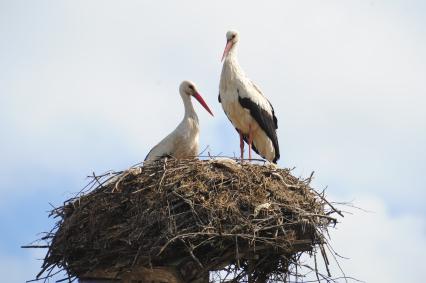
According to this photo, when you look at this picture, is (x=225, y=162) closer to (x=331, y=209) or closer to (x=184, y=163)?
(x=184, y=163)

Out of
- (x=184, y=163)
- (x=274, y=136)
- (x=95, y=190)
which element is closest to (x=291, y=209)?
(x=184, y=163)

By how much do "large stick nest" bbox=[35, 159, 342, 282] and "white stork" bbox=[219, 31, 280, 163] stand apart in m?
2.22

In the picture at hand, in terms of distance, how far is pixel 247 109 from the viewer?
10.8 meters

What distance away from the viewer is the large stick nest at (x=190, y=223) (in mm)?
7867

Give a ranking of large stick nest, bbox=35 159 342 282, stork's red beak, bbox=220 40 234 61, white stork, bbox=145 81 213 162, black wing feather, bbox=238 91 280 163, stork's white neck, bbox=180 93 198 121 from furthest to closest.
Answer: stork's red beak, bbox=220 40 234 61 → black wing feather, bbox=238 91 280 163 → stork's white neck, bbox=180 93 198 121 → white stork, bbox=145 81 213 162 → large stick nest, bbox=35 159 342 282

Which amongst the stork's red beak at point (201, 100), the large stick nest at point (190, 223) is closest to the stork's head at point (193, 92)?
the stork's red beak at point (201, 100)

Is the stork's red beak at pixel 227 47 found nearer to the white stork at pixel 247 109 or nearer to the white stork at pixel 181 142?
the white stork at pixel 247 109

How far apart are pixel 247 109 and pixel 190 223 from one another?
3.16 meters

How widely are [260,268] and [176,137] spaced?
2.25 meters

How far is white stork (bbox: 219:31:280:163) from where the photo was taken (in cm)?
1084

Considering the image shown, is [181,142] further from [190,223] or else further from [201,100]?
[190,223]

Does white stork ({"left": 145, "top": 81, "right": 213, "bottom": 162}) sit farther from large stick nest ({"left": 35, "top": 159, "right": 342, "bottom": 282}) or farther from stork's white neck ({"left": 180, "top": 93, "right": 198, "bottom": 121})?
large stick nest ({"left": 35, "top": 159, "right": 342, "bottom": 282})

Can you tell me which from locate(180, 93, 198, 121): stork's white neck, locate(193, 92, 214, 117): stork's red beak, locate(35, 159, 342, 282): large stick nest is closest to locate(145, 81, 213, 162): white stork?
locate(180, 93, 198, 121): stork's white neck

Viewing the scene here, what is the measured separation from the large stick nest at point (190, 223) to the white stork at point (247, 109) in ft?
7.27
